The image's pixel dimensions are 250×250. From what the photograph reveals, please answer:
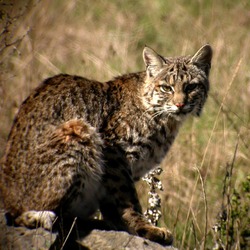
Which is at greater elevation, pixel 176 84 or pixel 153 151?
pixel 176 84

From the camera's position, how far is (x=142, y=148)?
7449 millimetres

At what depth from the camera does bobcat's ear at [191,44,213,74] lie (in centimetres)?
773

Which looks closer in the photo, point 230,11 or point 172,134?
point 172,134

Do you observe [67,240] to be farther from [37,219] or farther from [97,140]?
[97,140]

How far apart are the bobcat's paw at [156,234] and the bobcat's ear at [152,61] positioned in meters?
1.62

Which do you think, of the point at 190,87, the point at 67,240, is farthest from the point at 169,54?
the point at 67,240

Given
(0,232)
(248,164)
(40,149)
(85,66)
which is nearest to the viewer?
(0,232)

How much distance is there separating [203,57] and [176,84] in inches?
21.3

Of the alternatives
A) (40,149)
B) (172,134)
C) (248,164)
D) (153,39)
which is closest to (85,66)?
(153,39)

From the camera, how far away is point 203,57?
7805mm

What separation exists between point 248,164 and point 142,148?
2.45 m

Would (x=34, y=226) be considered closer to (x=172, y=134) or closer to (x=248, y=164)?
(x=172, y=134)

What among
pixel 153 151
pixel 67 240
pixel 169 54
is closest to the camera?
pixel 67 240

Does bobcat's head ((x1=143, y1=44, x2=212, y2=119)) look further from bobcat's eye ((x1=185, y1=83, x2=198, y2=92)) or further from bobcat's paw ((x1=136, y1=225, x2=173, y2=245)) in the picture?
bobcat's paw ((x1=136, y1=225, x2=173, y2=245))
